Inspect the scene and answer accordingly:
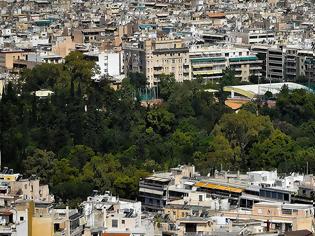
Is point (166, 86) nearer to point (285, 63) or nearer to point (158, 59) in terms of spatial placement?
point (158, 59)

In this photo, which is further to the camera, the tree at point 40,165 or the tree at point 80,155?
the tree at point 80,155

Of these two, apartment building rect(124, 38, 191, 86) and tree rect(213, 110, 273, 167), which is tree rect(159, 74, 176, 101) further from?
tree rect(213, 110, 273, 167)

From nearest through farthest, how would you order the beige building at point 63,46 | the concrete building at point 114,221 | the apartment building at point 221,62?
the concrete building at point 114,221, the apartment building at point 221,62, the beige building at point 63,46

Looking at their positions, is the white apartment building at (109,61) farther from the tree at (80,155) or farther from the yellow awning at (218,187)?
the yellow awning at (218,187)

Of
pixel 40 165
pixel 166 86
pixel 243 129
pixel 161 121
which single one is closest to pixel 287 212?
pixel 40 165

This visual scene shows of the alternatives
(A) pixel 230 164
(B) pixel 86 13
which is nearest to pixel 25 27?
(B) pixel 86 13

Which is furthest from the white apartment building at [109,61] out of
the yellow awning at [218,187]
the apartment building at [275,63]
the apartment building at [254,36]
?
the yellow awning at [218,187]

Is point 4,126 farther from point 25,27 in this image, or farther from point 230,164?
point 25,27
